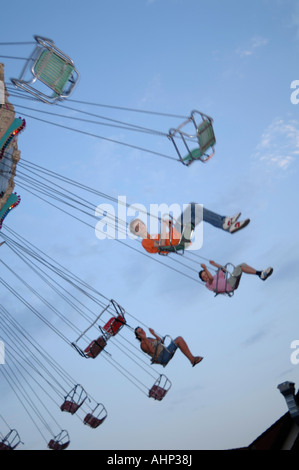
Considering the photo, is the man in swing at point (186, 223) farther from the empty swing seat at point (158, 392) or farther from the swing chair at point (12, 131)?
the swing chair at point (12, 131)

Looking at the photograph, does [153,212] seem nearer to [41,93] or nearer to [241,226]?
[241,226]

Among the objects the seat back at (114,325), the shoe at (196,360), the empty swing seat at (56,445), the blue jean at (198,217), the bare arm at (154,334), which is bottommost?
the empty swing seat at (56,445)

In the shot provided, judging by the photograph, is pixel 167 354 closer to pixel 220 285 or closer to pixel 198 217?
pixel 220 285

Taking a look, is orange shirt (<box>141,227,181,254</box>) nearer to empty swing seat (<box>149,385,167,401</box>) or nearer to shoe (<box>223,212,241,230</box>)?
shoe (<box>223,212,241,230</box>)

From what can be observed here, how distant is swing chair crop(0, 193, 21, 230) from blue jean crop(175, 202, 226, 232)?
24.2 feet

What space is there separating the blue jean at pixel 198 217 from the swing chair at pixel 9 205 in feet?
24.2

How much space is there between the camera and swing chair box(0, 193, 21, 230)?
16531mm

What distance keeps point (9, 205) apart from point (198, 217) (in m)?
7.77

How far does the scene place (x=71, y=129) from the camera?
38.2 feet

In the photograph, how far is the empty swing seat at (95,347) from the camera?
14266 millimetres

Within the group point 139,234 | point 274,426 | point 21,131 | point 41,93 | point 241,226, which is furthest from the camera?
point 21,131

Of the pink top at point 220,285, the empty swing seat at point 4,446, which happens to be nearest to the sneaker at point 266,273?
the pink top at point 220,285
